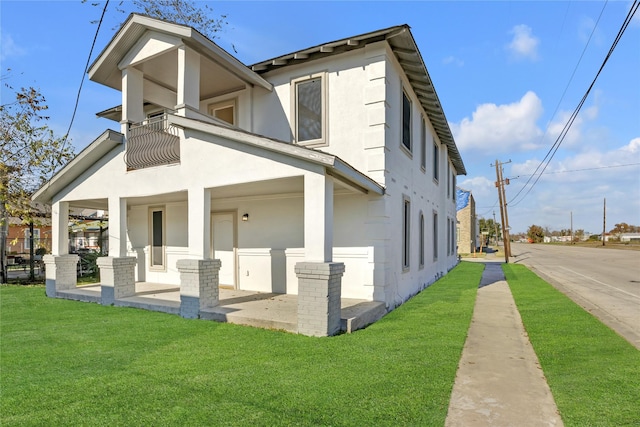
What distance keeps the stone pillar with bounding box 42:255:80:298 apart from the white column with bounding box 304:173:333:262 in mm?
8340

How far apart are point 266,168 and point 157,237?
22.9ft

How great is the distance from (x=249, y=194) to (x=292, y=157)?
137 inches

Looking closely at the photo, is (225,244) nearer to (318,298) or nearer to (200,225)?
(200,225)

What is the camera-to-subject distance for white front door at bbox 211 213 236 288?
10.2 metres

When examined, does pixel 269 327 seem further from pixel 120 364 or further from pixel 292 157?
pixel 292 157

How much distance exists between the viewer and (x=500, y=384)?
4.23 meters

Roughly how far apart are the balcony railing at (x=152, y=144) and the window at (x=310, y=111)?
293 cm

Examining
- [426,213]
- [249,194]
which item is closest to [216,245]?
[249,194]

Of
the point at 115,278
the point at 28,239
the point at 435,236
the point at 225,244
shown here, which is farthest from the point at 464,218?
the point at 28,239

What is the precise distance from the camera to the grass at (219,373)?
345 centimetres

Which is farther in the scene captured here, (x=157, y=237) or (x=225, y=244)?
(x=157, y=237)

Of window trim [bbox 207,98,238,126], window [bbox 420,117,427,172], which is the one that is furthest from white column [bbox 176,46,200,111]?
window [bbox 420,117,427,172]

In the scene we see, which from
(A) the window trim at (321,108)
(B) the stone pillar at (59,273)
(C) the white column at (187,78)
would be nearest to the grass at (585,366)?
(A) the window trim at (321,108)

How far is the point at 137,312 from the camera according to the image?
312 inches
